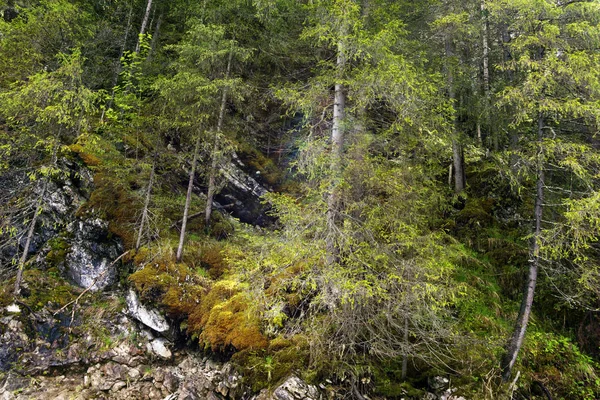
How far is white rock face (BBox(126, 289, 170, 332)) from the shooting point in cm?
813

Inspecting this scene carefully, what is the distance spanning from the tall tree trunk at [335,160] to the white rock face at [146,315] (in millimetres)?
4951

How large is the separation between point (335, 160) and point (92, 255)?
7591mm

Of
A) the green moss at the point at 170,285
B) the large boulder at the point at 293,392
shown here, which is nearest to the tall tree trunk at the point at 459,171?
the large boulder at the point at 293,392

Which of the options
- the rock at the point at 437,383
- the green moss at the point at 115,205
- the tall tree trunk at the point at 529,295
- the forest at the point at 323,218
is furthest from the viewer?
the green moss at the point at 115,205

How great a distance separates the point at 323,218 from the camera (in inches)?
246

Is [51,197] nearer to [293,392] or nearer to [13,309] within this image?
[13,309]

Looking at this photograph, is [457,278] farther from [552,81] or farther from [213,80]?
[213,80]

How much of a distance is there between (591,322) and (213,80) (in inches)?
483

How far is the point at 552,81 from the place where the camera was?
6363mm

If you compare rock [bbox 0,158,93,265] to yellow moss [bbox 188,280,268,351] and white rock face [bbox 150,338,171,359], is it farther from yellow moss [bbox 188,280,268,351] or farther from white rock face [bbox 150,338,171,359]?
yellow moss [bbox 188,280,268,351]

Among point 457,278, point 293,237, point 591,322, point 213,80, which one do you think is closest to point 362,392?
point 293,237

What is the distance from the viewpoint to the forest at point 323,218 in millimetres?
6129

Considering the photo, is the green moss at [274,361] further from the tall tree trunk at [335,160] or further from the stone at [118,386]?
the stone at [118,386]

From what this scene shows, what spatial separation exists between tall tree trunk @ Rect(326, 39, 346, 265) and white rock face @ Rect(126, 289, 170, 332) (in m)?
4.95
